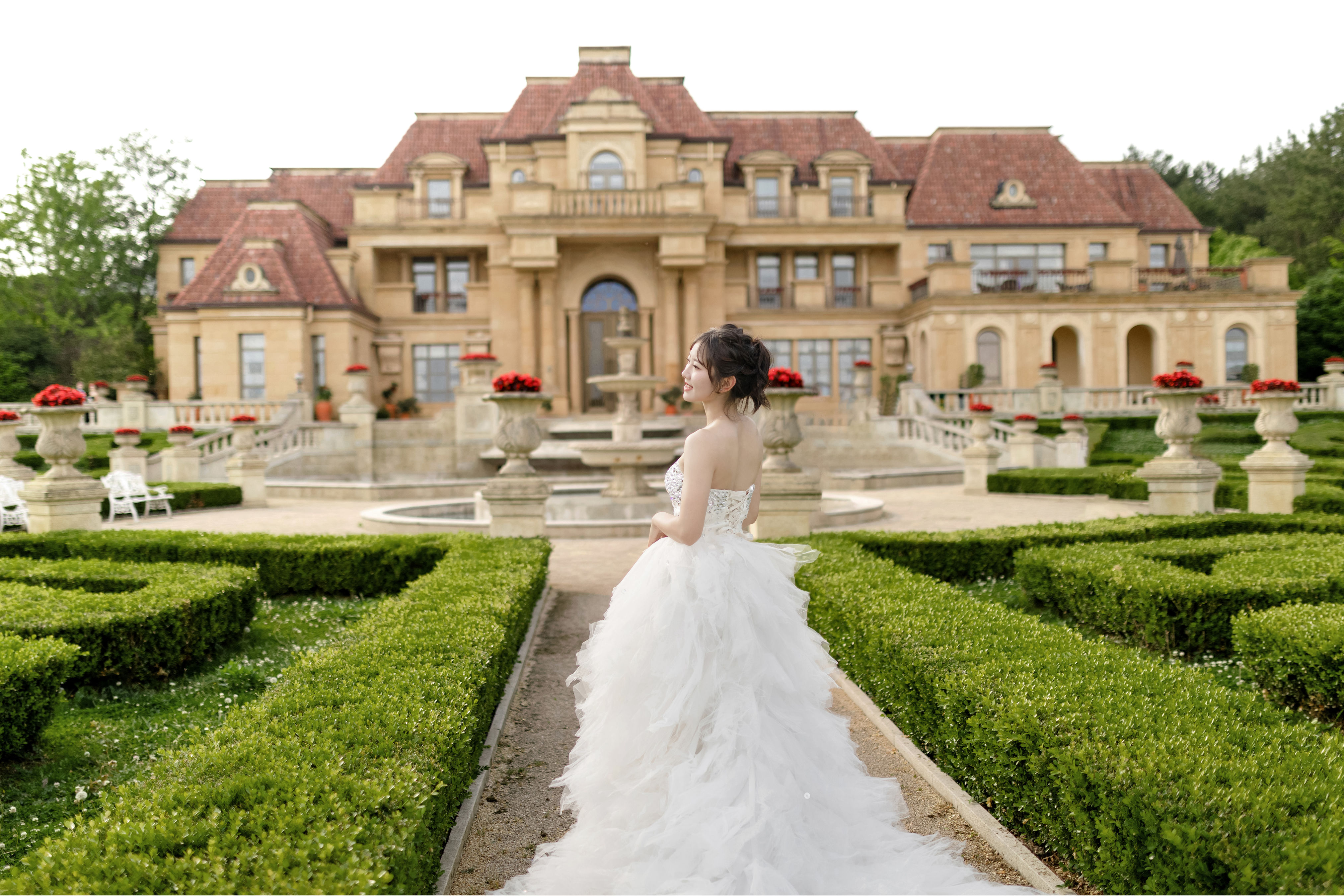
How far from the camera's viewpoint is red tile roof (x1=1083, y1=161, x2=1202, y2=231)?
39.6m

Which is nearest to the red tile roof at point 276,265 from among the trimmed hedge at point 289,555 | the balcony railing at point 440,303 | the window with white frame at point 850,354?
the balcony railing at point 440,303

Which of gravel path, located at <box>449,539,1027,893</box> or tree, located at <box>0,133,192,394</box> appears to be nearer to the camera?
gravel path, located at <box>449,539,1027,893</box>

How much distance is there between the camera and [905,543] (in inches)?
379

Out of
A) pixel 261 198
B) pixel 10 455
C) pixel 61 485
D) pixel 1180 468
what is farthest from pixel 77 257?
pixel 1180 468

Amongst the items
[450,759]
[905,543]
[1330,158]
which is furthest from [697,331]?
[1330,158]

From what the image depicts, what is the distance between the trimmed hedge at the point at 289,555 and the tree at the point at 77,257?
32.9 metres

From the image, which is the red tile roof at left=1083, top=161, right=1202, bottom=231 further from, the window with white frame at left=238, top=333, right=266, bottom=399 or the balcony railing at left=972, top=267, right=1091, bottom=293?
the window with white frame at left=238, top=333, right=266, bottom=399

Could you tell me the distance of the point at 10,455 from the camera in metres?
Answer: 18.4

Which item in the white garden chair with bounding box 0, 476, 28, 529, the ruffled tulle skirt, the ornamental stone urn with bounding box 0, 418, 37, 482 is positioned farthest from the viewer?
the ornamental stone urn with bounding box 0, 418, 37, 482

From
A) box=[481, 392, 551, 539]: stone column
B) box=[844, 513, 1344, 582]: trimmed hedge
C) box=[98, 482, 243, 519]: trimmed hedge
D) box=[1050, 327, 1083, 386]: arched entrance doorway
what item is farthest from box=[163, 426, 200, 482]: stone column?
box=[1050, 327, 1083, 386]: arched entrance doorway

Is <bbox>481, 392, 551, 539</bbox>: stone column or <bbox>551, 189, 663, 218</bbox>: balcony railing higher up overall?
<bbox>551, 189, 663, 218</bbox>: balcony railing

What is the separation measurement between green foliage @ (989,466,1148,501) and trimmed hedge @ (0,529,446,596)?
1288cm

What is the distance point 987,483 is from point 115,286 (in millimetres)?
41134

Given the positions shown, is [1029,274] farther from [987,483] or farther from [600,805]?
[600,805]
